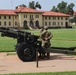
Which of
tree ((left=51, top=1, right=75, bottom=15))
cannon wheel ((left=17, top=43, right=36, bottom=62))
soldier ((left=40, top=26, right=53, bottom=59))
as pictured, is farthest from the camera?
tree ((left=51, top=1, right=75, bottom=15))

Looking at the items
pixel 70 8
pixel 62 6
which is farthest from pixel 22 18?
pixel 70 8

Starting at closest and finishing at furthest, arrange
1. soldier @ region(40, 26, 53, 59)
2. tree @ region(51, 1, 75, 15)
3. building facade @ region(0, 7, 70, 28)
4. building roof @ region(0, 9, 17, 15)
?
soldier @ region(40, 26, 53, 59)
building facade @ region(0, 7, 70, 28)
building roof @ region(0, 9, 17, 15)
tree @ region(51, 1, 75, 15)

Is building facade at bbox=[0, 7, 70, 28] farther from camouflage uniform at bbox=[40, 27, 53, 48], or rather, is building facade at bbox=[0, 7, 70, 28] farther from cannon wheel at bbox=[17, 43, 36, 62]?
cannon wheel at bbox=[17, 43, 36, 62]

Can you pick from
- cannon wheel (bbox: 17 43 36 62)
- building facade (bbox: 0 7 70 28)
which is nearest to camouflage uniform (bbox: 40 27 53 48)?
cannon wheel (bbox: 17 43 36 62)

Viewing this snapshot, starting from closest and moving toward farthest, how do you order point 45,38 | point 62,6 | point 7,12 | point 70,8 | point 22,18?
point 45,38 < point 22,18 < point 7,12 < point 62,6 < point 70,8

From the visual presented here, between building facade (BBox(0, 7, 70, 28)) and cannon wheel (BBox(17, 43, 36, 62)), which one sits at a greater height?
cannon wheel (BBox(17, 43, 36, 62))

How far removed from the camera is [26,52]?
15555 mm

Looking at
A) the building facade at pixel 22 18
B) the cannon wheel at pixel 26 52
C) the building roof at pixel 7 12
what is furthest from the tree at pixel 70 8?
the cannon wheel at pixel 26 52

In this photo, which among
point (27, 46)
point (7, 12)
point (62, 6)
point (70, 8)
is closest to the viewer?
point (27, 46)

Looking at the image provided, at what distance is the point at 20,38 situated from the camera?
15922mm

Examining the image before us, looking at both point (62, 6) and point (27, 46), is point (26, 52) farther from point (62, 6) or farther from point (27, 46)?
point (62, 6)

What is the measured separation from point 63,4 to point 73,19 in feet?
39.0

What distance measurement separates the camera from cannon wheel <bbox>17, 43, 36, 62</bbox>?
15445 millimetres

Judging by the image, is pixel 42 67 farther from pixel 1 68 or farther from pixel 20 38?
pixel 20 38
